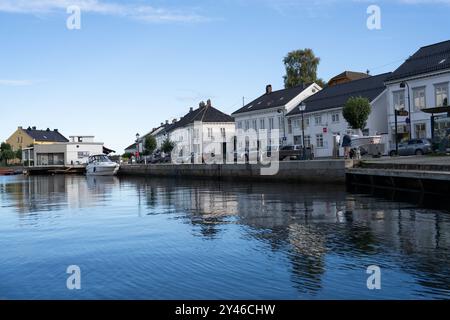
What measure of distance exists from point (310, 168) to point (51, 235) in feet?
74.2

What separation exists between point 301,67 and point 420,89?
38.6m

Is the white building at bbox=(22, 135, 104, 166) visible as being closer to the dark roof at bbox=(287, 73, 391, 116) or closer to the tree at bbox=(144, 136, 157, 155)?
the tree at bbox=(144, 136, 157, 155)

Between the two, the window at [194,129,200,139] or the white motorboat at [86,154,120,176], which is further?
the window at [194,129,200,139]

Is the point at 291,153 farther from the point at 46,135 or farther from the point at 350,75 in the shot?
the point at 46,135

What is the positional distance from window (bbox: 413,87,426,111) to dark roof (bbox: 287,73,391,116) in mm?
6044

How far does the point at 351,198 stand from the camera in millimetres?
25484

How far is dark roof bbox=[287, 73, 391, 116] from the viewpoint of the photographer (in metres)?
56.3

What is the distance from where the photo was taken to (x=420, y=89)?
4784cm

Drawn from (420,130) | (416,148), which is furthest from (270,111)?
(416,148)

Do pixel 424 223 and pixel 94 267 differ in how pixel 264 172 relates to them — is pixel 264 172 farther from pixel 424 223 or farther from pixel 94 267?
pixel 94 267

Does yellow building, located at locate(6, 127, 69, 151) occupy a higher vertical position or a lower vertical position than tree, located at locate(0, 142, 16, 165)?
higher
